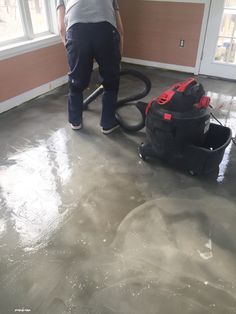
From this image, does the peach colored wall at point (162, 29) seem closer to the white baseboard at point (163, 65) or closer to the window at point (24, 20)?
the white baseboard at point (163, 65)

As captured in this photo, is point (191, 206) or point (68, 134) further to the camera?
point (68, 134)

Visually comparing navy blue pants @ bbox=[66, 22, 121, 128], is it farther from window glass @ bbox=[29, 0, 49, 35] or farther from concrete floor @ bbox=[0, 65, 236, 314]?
window glass @ bbox=[29, 0, 49, 35]

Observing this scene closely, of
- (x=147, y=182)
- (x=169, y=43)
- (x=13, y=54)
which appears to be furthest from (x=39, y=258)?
(x=169, y=43)

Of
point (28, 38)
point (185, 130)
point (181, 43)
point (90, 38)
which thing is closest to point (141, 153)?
point (185, 130)

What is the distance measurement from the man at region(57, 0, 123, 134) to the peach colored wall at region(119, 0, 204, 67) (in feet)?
5.46

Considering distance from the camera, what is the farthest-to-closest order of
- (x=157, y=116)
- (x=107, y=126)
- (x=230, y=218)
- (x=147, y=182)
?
(x=107, y=126) < (x=147, y=182) < (x=157, y=116) < (x=230, y=218)

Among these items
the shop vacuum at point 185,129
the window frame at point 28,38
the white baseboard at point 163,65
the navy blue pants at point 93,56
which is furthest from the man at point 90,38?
the white baseboard at point 163,65

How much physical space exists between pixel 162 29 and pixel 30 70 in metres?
1.82

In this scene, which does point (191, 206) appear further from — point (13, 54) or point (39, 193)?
point (13, 54)

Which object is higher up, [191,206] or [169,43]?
[169,43]

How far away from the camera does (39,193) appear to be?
1867 mm

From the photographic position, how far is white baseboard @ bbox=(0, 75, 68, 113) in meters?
2.85

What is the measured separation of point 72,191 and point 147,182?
52 cm

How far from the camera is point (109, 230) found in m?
1.60
